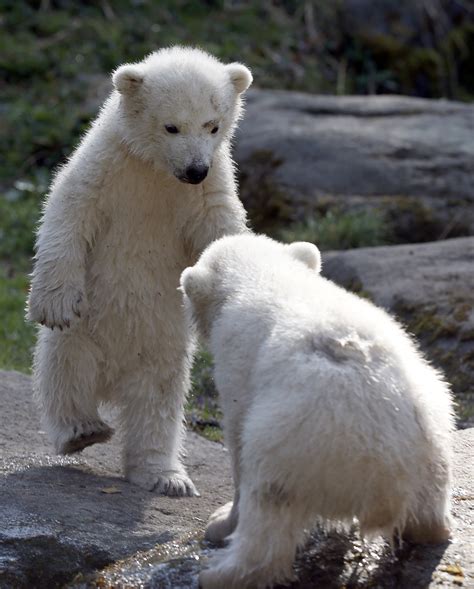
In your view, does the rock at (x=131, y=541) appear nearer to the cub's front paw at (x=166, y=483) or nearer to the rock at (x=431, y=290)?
the cub's front paw at (x=166, y=483)

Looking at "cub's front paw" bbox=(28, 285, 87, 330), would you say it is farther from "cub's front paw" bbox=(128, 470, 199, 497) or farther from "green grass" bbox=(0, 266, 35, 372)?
"green grass" bbox=(0, 266, 35, 372)

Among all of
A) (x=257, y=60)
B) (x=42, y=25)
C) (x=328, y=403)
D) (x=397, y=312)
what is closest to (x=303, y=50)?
(x=257, y=60)

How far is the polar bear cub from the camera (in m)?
3.29

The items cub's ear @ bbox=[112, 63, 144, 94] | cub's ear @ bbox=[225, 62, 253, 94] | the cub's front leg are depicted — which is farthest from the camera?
cub's ear @ bbox=[225, 62, 253, 94]

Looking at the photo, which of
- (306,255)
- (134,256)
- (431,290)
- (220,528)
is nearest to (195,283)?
A: (306,255)

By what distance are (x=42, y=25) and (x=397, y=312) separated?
29.7 ft

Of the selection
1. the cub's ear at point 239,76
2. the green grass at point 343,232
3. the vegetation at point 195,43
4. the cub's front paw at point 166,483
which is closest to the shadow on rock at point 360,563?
the cub's front paw at point 166,483

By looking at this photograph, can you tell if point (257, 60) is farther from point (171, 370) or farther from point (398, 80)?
point (171, 370)

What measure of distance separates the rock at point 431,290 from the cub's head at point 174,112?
2.50 metres

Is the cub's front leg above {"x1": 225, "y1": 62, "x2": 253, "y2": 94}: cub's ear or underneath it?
underneath

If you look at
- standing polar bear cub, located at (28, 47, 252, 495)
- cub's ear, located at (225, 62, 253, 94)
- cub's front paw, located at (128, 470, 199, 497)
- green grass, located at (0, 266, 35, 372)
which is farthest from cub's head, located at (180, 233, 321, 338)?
green grass, located at (0, 266, 35, 372)

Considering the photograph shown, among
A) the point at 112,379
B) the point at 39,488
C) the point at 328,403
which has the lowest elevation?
the point at 39,488

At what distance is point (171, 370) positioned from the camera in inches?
211

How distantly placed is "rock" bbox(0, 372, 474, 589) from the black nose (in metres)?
1.45
